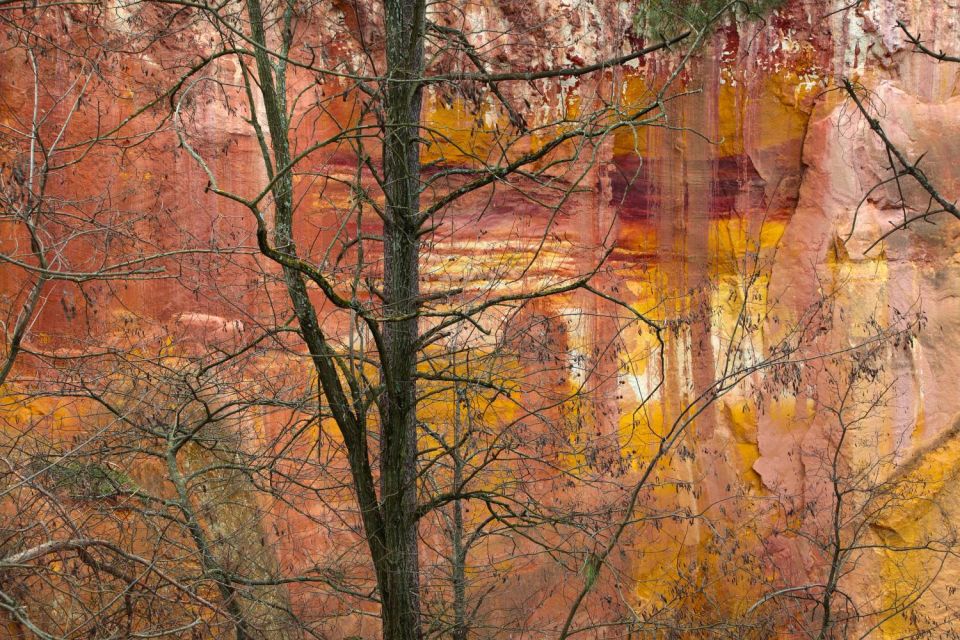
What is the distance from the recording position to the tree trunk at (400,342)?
19.7 feet

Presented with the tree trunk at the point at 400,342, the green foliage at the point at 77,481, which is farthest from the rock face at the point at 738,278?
the tree trunk at the point at 400,342

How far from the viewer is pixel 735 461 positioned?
13.0 metres

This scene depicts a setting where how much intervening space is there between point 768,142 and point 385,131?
9031 mm

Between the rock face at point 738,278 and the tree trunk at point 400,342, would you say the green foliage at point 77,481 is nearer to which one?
the tree trunk at point 400,342

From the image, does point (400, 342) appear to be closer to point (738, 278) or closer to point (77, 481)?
point (77, 481)

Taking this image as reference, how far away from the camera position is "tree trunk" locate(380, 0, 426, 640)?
19.7 feet

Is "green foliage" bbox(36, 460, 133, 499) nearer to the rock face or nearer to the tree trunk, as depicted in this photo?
the tree trunk

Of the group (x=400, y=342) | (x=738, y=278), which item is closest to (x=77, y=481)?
(x=400, y=342)

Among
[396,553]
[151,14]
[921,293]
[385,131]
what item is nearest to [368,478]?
Answer: [396,553]

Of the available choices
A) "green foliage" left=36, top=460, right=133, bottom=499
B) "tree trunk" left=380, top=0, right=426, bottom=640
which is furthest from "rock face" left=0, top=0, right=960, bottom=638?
"tree trunk" left=380, top=0, right=426, bottom=640

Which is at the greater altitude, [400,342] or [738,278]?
[738,278]

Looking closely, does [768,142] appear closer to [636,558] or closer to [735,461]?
[735,461]

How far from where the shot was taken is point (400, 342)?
20.5 feet

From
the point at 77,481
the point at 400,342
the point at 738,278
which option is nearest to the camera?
the point at 400,342
